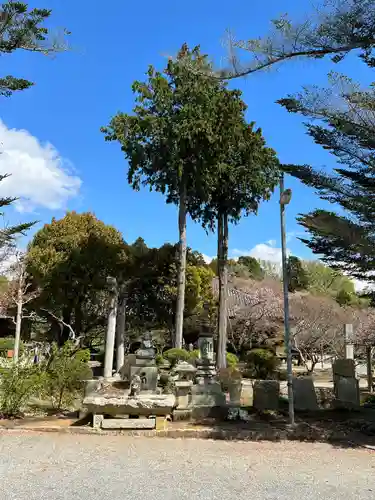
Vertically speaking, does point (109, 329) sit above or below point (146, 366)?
above

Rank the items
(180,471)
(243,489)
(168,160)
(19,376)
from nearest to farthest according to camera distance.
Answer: (243,489) → (180,471) → (19,376) → (168,160)

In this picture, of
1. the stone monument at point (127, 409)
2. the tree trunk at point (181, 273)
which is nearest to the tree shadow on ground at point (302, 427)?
the stone monument at point (127, 409)

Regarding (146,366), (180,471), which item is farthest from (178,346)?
(180,471)

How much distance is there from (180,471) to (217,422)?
316 centimetres

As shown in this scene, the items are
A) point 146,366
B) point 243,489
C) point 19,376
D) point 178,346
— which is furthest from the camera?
point 178,346

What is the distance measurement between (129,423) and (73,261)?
42.7ft

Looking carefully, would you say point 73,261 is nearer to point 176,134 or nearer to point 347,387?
Answer: point 176,134

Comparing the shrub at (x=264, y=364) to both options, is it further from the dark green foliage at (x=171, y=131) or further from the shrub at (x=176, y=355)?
the dark green foliage at (x=171, y=131)

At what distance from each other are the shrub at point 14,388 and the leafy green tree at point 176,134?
33.9ft

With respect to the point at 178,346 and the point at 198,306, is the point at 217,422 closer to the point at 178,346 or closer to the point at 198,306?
the point at 178,346

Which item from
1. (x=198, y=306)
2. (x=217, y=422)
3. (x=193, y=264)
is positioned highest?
(x=193, y=264)

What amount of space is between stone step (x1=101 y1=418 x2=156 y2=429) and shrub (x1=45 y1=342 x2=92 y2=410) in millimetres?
1831

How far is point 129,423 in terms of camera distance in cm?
721

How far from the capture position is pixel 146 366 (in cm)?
965
